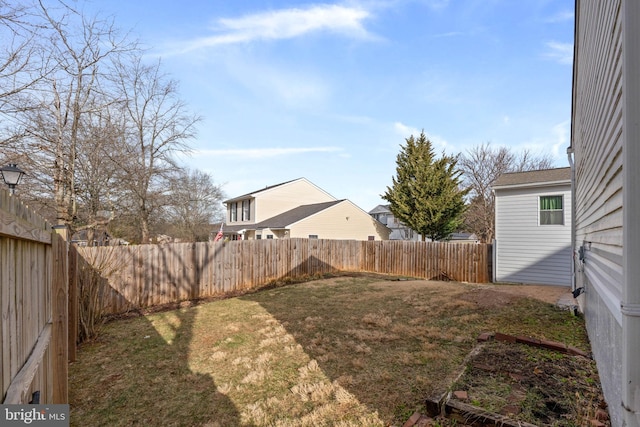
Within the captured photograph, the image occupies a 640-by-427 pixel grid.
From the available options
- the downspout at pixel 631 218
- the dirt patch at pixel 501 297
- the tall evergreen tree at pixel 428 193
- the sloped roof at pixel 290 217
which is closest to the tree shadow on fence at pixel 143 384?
the downspout at pixel 631 218

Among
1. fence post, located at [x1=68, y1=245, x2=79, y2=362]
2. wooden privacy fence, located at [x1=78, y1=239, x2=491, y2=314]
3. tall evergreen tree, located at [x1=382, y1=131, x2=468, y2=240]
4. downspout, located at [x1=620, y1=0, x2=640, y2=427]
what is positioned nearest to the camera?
downspout, located at [x1=620, y1=0, x2=640, y2=427]

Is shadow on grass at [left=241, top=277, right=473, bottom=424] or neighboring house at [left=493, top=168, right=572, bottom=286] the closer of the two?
shadow on grass at [left=241, top=277, right=473, bottom=424]

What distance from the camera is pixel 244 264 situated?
31.7ft

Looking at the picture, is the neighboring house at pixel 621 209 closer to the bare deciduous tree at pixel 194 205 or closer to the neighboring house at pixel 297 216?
the neighboring house at pixel 297 216

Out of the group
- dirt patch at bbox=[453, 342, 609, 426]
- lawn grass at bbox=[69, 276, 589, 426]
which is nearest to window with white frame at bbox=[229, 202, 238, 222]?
lawn grass at bbox=[69, 276, 589, 426]

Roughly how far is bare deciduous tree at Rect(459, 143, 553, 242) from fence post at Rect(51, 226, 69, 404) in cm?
2537

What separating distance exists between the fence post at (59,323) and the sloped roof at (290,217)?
16446 millimetres

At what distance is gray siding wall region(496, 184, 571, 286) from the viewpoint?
33.3ft

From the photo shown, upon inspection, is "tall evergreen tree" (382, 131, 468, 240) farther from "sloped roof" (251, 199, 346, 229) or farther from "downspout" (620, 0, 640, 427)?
"downspout" (620, 0, 640, 427)

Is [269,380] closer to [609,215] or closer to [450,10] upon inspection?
[609,215]

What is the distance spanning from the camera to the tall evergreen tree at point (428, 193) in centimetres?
1834

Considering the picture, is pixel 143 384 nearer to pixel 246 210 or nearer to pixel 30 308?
pixel 30 308

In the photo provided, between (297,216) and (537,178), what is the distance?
1372 centimetres

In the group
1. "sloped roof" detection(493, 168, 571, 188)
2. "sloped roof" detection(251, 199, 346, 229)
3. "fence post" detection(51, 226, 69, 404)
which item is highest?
"sloped roof" detection(493, 168, 571, 188)
